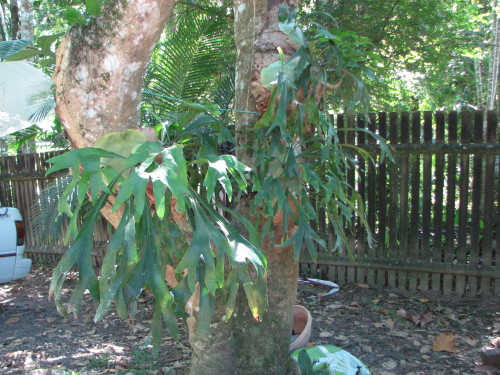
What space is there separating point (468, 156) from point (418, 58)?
2.06 meters

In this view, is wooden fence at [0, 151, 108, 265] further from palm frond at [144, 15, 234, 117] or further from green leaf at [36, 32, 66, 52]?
green leaf at [36, 32, 66, 52]

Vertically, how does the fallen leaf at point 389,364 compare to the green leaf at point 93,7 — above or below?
below

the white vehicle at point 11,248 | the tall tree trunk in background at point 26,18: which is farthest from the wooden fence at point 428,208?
the tall tree trunk in background at point 26,18

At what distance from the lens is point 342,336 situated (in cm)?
414

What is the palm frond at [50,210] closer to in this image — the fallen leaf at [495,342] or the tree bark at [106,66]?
the tree bark at [106,66]

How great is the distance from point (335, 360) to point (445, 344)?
4.28 feet

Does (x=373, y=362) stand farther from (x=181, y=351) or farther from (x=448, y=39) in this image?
(x=448, y=39)

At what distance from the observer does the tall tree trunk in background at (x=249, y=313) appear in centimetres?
277

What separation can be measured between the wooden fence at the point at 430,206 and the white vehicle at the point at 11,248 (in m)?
3.76

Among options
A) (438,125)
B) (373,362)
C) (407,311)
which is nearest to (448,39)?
(438,125)

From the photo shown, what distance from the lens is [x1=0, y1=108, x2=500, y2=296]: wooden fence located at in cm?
473

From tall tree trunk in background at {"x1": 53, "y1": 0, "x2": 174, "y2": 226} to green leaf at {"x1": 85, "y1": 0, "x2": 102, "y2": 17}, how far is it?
1.6 inches

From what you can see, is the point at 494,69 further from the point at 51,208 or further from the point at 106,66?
the point at 51,208

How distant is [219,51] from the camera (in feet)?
18.2
